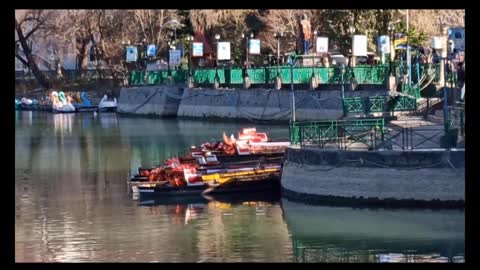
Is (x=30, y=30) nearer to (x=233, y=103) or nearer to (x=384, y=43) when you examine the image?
(x=233, y=103)

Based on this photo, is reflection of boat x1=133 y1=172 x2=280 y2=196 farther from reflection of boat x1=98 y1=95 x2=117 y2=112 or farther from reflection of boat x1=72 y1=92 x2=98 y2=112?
reflection of boat x1=72 y1=92 x2=98 y2=112

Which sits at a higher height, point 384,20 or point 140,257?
point 384,20

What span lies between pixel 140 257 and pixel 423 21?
196 feet

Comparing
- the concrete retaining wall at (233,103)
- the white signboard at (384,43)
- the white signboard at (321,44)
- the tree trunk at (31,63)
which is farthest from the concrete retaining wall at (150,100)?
the white signboard at (384,43)

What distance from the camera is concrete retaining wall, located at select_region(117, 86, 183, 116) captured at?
93.6 m

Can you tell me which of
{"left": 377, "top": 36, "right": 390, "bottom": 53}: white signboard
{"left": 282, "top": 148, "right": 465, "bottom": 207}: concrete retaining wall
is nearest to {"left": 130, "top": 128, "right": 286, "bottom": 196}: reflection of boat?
{"left": 282, "top": 148, "right": 465, "bottom": 207}: concrete retaining wall

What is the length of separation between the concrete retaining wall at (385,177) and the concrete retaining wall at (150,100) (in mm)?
54812

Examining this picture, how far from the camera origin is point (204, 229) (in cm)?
3597

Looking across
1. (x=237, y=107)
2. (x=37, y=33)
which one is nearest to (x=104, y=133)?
(x=237, y=107)

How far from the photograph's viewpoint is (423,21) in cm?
8831

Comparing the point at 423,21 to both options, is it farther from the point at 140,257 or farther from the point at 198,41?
the point at 140,257

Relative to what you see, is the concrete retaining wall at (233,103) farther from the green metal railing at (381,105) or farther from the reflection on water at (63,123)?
the green metal railing at (381,105)

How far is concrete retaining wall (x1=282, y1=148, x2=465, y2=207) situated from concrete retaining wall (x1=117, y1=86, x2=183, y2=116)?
2158 inches

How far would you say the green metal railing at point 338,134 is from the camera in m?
38.1
